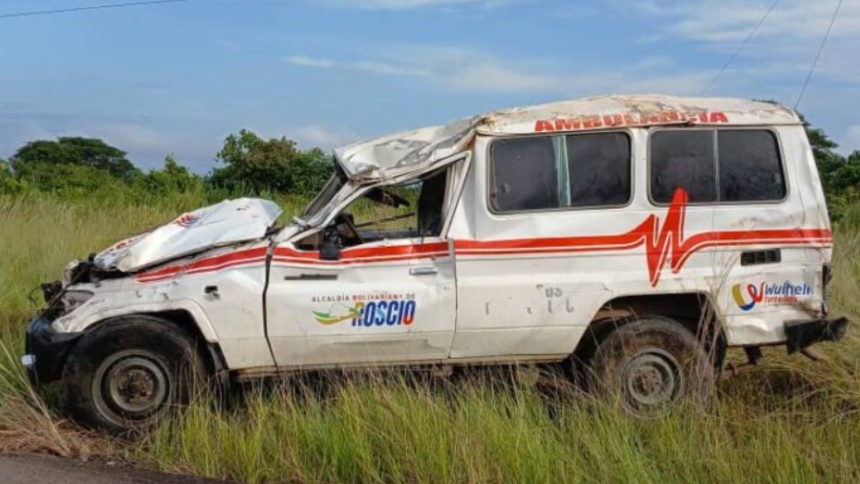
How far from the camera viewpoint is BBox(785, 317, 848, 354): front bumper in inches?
233

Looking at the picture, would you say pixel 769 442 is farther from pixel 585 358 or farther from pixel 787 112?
pixel 787 112

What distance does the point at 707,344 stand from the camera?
242 inches

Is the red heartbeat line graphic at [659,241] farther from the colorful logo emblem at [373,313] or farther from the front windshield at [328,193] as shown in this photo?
the front windshield at [328,193]

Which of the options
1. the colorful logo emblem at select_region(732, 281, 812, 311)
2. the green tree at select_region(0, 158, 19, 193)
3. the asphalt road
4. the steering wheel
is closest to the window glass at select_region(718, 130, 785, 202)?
the colorful logo emblem at select_region(732, 281, 812, 311)

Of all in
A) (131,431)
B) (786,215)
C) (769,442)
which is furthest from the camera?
(786,215)

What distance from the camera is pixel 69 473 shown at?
5168 mm

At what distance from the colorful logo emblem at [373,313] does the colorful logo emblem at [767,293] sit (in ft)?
7.26

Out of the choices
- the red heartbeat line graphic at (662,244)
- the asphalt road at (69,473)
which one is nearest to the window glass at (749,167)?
the red heartbeat line graphic at (662,244)

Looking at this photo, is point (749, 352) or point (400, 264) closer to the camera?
point (400, 264)

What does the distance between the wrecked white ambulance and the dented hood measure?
0.06 ft

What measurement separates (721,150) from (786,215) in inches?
24.6

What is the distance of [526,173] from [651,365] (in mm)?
1563

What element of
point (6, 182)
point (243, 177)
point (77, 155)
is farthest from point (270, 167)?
point (77, 155)

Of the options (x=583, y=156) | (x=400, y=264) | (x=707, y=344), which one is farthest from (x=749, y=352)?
(x=400, y=264)
